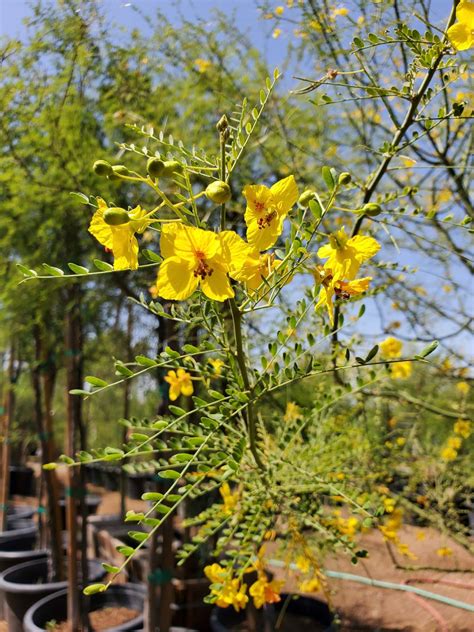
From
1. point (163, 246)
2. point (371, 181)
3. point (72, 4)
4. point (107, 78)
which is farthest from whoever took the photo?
point (107, 78)

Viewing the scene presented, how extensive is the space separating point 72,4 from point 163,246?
139 centimetres

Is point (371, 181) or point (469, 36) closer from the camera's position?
point (469, 36)

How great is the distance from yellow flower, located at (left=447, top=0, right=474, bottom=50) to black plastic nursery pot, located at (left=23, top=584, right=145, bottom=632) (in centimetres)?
245

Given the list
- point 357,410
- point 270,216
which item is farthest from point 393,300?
point 270,216

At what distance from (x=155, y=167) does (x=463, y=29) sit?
16.5 inches

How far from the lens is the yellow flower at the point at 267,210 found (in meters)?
0.62

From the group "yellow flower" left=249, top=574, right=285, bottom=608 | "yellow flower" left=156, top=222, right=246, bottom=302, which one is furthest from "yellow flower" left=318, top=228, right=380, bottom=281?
"yellow flower" left=249, top=574, right=285, bottom=608

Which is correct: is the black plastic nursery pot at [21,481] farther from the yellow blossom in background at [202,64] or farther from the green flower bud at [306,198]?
the green flower bud at [306,198]

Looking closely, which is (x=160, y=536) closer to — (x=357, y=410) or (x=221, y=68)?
(x=357, y=410)

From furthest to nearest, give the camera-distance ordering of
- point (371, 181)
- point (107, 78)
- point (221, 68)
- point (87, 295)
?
point (87, 295) < point (221, 68) < point (107, 78) < point (371, 181)

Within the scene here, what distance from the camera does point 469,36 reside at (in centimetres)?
65

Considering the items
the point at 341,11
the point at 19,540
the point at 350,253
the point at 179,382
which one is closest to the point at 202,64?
the point at 341,11

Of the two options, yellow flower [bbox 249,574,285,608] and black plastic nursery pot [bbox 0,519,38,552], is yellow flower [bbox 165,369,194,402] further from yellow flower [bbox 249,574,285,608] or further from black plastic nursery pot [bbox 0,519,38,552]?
black plastic nursery pot [bbox 0,519,38,552]

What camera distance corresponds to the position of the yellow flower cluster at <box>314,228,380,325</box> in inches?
25.0
